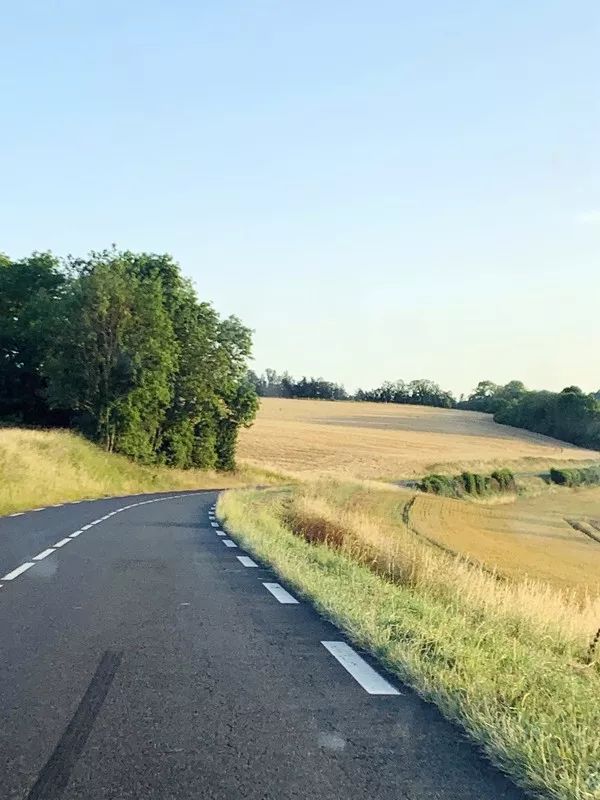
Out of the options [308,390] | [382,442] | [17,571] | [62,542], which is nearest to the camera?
[17,571]

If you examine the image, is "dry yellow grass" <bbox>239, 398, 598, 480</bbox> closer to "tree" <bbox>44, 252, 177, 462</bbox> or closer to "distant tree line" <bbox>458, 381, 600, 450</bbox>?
"distant tree line" <bbox>458, 381, 600, 450</bbox>

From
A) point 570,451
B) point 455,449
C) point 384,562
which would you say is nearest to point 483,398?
point 570,451

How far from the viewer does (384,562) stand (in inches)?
608

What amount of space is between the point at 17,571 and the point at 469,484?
5006cm

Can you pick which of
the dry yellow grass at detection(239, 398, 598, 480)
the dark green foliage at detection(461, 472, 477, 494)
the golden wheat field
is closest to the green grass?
the golden wheat field

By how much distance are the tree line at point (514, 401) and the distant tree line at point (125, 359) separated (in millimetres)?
20711

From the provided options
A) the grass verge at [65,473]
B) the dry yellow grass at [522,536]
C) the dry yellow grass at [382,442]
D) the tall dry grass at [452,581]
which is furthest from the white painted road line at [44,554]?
the dry yellow grass at [382,442]

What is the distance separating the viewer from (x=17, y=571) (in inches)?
475

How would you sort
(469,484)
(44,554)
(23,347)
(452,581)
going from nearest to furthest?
(452,581)
(44,554)
(23,347)
(469,484)

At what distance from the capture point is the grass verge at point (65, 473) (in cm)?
3094

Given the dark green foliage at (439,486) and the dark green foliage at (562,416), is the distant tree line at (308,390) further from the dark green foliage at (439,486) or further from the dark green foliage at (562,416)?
the dark green foliage at (439,486)

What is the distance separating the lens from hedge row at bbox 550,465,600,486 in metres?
69.7

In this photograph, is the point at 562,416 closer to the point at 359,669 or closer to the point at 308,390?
the point at 308,390

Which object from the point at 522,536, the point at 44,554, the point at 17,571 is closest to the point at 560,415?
the point at 522,536
